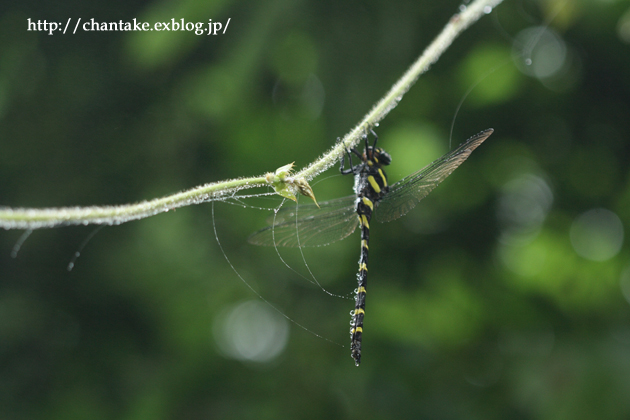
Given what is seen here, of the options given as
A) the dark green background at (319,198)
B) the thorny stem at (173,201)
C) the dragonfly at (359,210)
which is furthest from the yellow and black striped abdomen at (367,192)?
the thorny stem at (173,201)

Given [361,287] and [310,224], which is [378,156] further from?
[361,287]

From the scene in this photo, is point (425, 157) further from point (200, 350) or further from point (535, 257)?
point (200, 350)

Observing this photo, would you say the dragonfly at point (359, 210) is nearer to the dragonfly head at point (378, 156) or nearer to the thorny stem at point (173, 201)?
the dragonfly head at point (378, 156)

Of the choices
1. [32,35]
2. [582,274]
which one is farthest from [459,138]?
[32,35]

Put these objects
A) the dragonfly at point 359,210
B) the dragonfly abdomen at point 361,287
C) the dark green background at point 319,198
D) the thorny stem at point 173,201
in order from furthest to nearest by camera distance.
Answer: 1. the dark green background at point 319,198
2. the dragonfly at point 359,210
3. the dragonfly abdomen at point 361,287
4. the thorny stem at point 173,201

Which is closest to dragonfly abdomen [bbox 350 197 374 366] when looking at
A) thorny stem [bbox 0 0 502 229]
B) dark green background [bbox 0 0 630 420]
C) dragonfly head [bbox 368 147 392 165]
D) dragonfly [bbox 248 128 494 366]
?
dragonfly [bbox 248 128 494 366]

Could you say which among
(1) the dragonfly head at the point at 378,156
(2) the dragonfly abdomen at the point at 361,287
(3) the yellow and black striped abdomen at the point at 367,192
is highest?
(1) the dragonfly head at the point at 378,156

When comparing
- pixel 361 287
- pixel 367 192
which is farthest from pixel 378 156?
pixel 361 287

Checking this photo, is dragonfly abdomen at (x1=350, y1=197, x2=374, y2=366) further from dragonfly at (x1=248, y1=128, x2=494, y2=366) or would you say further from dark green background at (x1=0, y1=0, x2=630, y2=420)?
dark green background at (x1=0, y1=0, x2=630, y2=420)
